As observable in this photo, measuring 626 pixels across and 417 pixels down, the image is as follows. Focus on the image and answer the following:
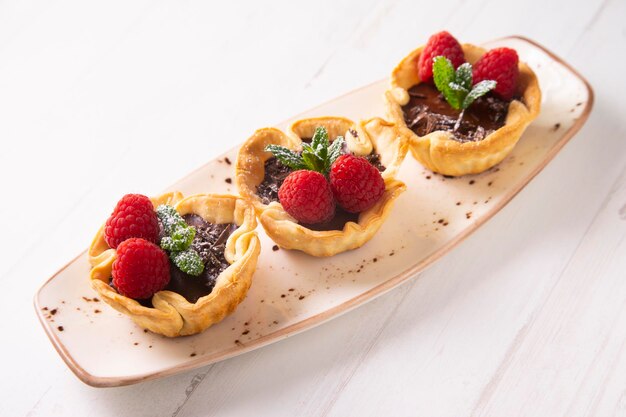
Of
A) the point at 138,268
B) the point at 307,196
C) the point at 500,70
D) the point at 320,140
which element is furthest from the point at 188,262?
the point at 500,70

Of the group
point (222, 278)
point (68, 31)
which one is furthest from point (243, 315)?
point (68, 31)

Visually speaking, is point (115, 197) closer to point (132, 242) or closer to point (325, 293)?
point (132, 242)

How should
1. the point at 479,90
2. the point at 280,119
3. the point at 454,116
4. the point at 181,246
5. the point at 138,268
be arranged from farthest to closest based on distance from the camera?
the point at 280,119 < the point at 454,116 < the point at 479,90 < the point at 181,246 < the point at 138,268

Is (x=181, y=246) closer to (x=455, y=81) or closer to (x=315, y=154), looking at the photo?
(x=315, y=154)

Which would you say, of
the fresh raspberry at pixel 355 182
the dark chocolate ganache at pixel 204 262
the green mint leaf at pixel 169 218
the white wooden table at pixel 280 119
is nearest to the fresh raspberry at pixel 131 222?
the green mint leaf at pixel 169 218

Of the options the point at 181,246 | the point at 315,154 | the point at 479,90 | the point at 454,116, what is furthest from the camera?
the point at 454,116

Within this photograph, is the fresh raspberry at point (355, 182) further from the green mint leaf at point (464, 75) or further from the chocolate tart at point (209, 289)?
the green mint leaf at point (464, 75)

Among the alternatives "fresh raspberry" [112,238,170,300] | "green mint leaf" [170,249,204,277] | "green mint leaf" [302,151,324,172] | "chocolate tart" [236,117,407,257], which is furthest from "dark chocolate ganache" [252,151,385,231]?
"fresh raspberry" [112,238,170,300]
